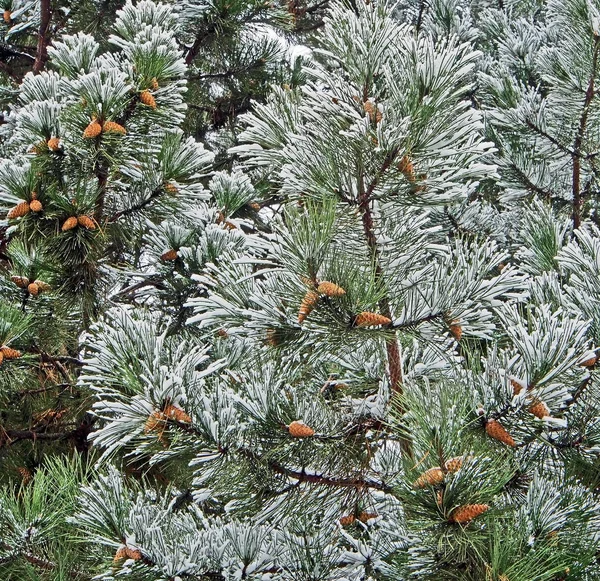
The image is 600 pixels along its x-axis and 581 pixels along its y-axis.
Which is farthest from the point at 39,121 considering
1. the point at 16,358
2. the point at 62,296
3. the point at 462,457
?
the point at 462,457

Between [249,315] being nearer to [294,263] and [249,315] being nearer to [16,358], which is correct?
[294,263]

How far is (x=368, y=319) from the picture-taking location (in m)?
1.59

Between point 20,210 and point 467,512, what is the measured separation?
1785 mm

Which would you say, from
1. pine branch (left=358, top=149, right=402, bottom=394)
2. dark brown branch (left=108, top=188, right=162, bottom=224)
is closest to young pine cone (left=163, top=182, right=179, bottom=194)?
dark brown branch (left=108, top=188, right=162, bottom=224)

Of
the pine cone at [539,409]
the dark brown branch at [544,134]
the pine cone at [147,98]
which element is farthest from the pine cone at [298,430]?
the dark brown branch at [544,134]

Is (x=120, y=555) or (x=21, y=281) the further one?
(x=21, y=281)

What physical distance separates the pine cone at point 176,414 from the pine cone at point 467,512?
58 cm

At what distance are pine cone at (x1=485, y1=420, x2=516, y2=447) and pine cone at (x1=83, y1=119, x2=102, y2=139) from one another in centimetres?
158

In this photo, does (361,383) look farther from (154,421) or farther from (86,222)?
(86,222)

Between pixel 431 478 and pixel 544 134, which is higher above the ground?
pixel 544 134

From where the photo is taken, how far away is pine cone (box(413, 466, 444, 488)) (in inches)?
52.9

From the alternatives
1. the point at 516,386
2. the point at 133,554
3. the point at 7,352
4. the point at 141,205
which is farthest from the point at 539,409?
the point at 141,205

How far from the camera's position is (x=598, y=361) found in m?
1.62

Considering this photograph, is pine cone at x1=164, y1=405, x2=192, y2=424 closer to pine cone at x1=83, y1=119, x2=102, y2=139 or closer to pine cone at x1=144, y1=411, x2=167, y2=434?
pine cone at x1=144, y1=411, x2=167, y2=434
